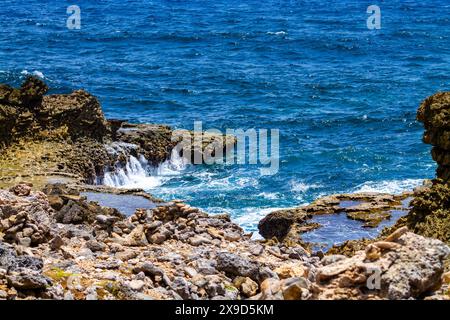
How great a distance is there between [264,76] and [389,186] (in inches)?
1305

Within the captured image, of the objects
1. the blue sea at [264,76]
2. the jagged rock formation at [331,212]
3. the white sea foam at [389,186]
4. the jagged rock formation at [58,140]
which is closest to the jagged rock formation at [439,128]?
the jagged rock formation at [331,212]

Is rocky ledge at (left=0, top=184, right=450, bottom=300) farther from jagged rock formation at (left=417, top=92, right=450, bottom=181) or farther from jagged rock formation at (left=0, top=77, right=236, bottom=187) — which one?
jagged rock formation at (left=0, top=77, right=236, bottom=187)

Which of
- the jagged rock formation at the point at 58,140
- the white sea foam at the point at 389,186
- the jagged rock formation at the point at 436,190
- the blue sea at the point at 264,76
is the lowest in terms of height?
the white sea foam at the point at 389,186

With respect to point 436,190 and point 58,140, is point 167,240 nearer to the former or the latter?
point 436,190

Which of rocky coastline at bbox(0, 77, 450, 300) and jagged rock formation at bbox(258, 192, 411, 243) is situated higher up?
rocky coastline at bbox(0, 77, 450, 300)

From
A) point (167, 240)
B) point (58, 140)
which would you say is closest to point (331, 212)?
point (167, 240)

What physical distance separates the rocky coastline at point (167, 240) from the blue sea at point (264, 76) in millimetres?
5947

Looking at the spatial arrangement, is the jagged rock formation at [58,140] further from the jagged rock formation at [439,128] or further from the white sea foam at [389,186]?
the jagged rock formation at [439,128]

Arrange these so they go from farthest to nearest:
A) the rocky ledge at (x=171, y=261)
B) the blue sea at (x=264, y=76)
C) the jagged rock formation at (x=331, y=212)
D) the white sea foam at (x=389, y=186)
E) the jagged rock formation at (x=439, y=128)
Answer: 1. the blue sea at (x=264, y=76)
2. the white sea foam at (x=389, y=186)
3. the jagged rock formation at (x=331, y=212)
4. the jagged rock formation at (x=439, y=128)
5. the rocky ledge at (x=171, y=261)

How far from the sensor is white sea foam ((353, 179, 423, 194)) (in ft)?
159

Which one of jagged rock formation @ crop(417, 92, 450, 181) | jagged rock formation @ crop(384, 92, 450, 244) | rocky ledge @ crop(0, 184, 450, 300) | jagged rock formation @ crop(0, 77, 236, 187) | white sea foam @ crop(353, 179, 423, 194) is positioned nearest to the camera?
rocky ledge @ crop(0, 184, 450, 300)

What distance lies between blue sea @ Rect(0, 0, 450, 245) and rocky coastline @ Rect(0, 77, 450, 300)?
19.5 feet

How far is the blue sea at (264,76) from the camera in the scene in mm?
51625

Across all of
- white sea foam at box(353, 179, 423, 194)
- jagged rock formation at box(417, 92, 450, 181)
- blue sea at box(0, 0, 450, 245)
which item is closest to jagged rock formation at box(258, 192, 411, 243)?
blue sea at box(0, 0, 450, 245)
